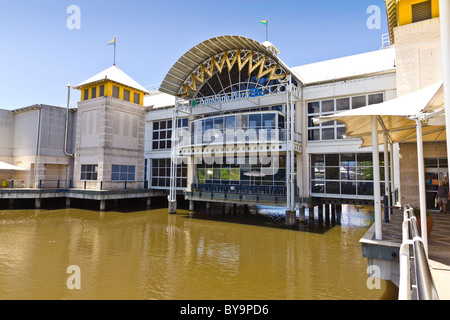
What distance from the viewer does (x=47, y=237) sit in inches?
513

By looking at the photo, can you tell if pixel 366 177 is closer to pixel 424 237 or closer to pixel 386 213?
pixel 386 213

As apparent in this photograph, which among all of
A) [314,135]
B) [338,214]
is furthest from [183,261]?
[338,214]

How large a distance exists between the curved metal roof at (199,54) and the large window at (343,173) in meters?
8.37

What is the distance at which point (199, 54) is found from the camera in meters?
21.8

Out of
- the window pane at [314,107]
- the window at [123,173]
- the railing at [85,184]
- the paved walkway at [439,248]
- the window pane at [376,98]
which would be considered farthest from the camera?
the window at [123,173]

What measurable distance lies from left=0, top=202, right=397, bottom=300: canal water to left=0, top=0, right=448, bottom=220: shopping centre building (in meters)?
3.60

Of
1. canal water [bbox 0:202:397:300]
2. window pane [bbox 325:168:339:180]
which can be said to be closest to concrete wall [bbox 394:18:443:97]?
window pane [bbox 325:168:339:180]

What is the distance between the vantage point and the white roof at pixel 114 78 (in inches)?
1046

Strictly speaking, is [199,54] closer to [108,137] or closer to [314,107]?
[314,107]

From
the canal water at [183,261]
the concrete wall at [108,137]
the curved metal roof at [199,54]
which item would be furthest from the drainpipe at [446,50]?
the concrete wall at [108,137]

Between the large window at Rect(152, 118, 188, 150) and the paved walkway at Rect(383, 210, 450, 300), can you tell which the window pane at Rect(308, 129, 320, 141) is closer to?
the paved walkway at Rect(383, 210, 450, 300)

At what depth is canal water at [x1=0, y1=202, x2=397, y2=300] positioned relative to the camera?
7.23 m

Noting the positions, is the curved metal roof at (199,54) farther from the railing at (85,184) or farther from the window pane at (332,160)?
the railing at (85,184)
